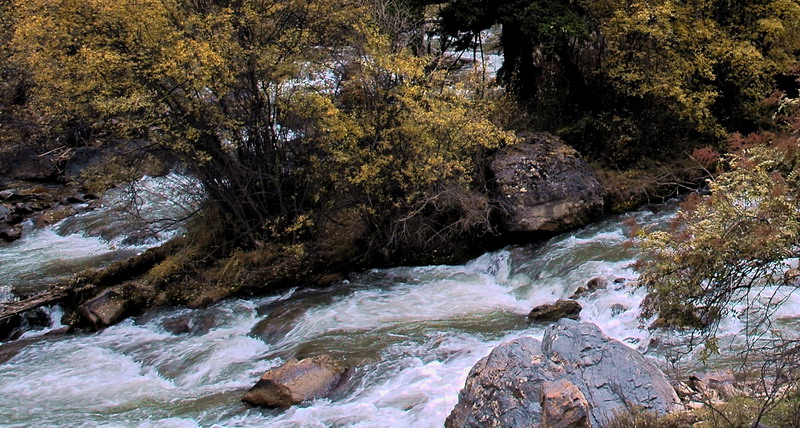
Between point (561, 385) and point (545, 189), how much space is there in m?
9.07

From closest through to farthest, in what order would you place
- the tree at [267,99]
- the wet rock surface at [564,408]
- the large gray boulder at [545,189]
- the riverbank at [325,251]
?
the wet rock surface at [564,408] < the tree at [267,99] < the riverbank at [325,251] < the large gray boulder at [545,189]

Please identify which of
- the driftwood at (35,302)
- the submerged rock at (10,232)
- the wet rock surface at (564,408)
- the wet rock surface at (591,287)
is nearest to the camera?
the wet rock surface at (564,408)

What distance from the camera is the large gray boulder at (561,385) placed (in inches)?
255

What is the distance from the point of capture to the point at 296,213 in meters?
15.1

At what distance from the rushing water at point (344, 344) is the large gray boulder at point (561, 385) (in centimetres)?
125

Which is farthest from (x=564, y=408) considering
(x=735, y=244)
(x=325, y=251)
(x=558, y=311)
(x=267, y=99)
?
(x=267, y=99)

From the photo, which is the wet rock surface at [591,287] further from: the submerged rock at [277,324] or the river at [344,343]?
the submerged rock at [277,324]

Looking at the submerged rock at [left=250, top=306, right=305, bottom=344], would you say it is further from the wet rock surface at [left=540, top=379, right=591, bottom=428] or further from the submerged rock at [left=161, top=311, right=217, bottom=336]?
the wet rock surface at [left=540, top=379, right=591, bottom=428]

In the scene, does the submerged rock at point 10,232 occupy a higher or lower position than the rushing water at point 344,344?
higher

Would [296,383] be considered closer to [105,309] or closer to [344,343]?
[344,343]

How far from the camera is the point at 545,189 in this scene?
49.5ft

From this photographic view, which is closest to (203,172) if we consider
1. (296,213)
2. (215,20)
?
(296,213)

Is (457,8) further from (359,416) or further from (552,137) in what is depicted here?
(359,416)

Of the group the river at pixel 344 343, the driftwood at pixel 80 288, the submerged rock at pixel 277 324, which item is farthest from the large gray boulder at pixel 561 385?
the driftwood at pixel 80 288
